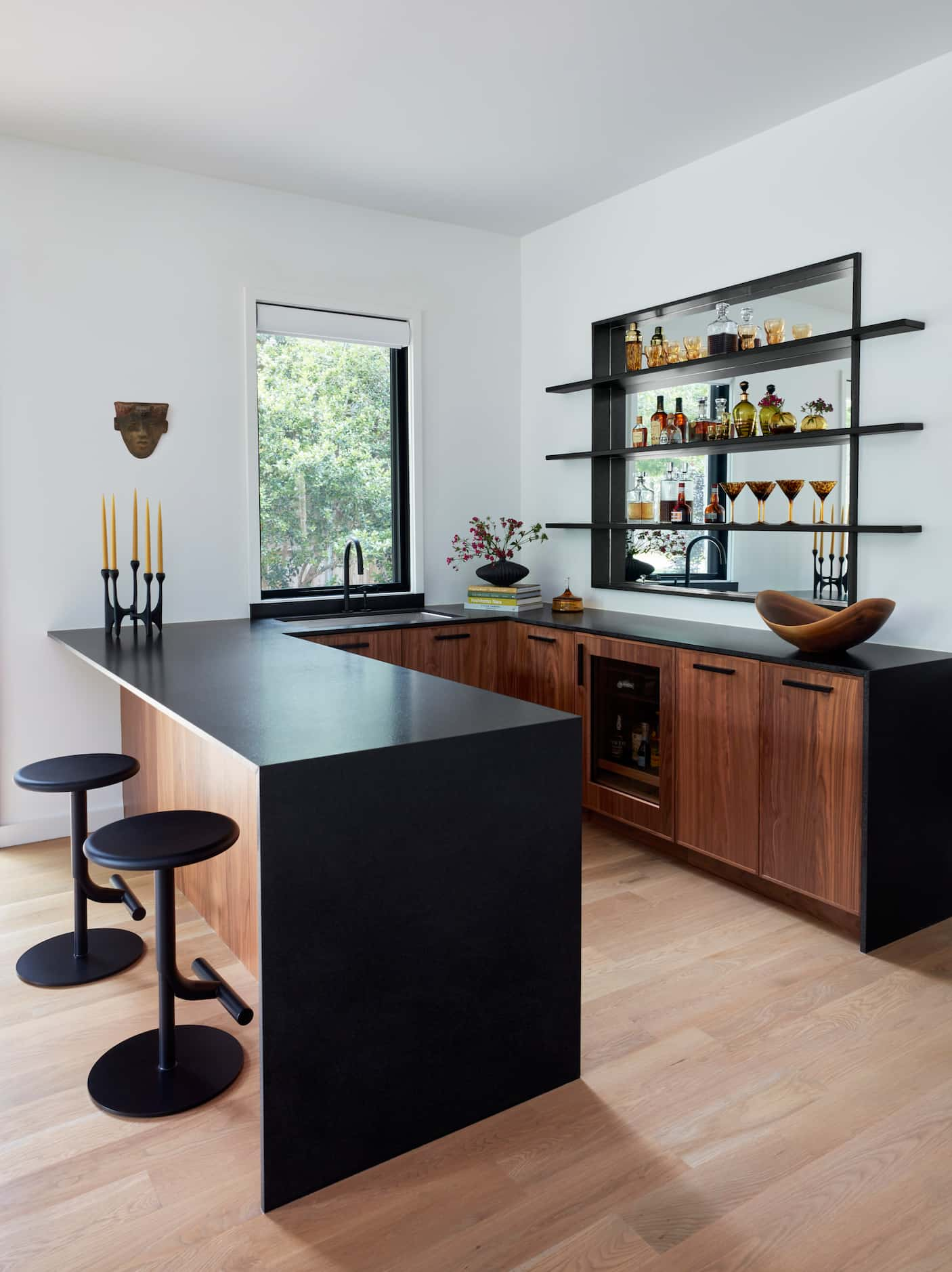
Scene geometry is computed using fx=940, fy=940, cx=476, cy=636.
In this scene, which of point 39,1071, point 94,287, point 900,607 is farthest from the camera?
point 94,287

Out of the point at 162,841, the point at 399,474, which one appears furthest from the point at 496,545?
the point at 162,841

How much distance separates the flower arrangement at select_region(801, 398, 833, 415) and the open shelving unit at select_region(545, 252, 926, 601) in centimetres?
11

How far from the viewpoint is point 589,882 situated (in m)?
3.33

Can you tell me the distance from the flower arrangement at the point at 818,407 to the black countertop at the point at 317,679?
84 centimetres

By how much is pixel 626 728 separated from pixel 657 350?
5.36 ft

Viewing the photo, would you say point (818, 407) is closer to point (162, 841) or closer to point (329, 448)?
point (329, 448)

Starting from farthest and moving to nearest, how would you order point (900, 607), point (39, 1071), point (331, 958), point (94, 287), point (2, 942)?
point (94, 287), point (900, 607), point (2, 942), point (39, 1071), point (331, 958)

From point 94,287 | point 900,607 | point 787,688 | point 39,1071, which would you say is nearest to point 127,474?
point 94,287

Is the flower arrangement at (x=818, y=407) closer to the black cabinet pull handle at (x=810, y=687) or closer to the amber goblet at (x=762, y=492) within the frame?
the amber goblet at (x=762, y=492)

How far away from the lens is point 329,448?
4.40m

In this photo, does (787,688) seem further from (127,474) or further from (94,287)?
(94,287)

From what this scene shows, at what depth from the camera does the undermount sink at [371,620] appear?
3.94 m

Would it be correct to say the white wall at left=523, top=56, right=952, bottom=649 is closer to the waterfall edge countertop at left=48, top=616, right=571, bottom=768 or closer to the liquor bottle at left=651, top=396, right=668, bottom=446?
the liquor bottle at left=651, top=396, right=668, bottom=446

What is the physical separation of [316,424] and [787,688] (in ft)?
8.19
